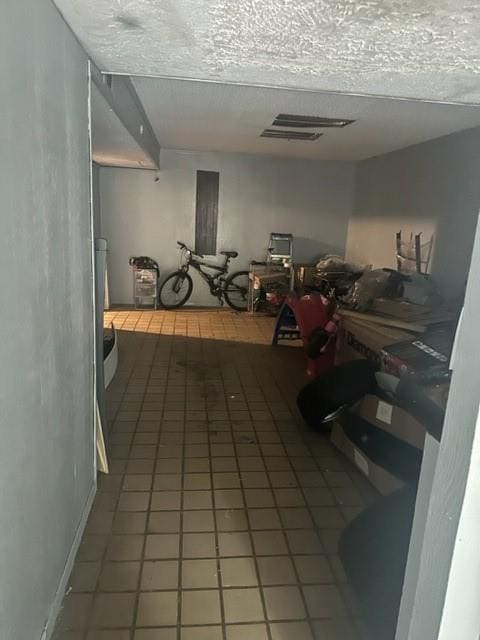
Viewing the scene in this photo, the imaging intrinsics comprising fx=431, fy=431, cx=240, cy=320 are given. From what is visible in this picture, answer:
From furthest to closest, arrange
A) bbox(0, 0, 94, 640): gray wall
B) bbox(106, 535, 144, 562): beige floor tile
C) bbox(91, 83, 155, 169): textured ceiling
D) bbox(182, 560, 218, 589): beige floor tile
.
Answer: bbox(91, 83, 155, 169): textured ceiling, bbox(106, 535, 144, 562): beige floor tile, bbox(182, 560, 218, 589): beige floor tile, bbox(0, 0, 94, 640): gray wall

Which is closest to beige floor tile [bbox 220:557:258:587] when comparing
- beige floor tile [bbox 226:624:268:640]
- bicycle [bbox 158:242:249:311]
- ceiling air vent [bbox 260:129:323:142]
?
beige floor tile [bbox 226:624:268:640]

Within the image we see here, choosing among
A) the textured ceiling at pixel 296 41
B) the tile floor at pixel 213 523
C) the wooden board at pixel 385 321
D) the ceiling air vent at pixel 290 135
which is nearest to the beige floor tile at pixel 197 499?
the tile floor at pixel 213 523

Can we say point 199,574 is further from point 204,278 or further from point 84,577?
point 204,278

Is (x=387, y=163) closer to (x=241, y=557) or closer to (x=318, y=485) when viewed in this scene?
(x=318, y=485)

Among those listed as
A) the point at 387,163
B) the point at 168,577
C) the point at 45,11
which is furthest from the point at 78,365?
the point at 387,163

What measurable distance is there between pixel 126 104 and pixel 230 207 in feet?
11.1

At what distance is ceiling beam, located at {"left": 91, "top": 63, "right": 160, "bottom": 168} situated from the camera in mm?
2002

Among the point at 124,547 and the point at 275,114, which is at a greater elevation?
the point at 275,114

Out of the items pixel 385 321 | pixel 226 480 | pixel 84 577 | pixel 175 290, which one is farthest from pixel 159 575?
pixel 175 290

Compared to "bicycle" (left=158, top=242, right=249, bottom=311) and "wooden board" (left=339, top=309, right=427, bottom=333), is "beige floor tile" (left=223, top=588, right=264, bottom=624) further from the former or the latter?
"bicycle" (left=158, top=242, right=249, bottom=311)

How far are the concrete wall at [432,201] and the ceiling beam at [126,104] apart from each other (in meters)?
2.66

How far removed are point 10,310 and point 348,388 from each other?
73.4 inches

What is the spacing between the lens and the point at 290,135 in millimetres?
4387

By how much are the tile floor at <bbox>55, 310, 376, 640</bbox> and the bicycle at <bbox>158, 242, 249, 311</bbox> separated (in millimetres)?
2749
